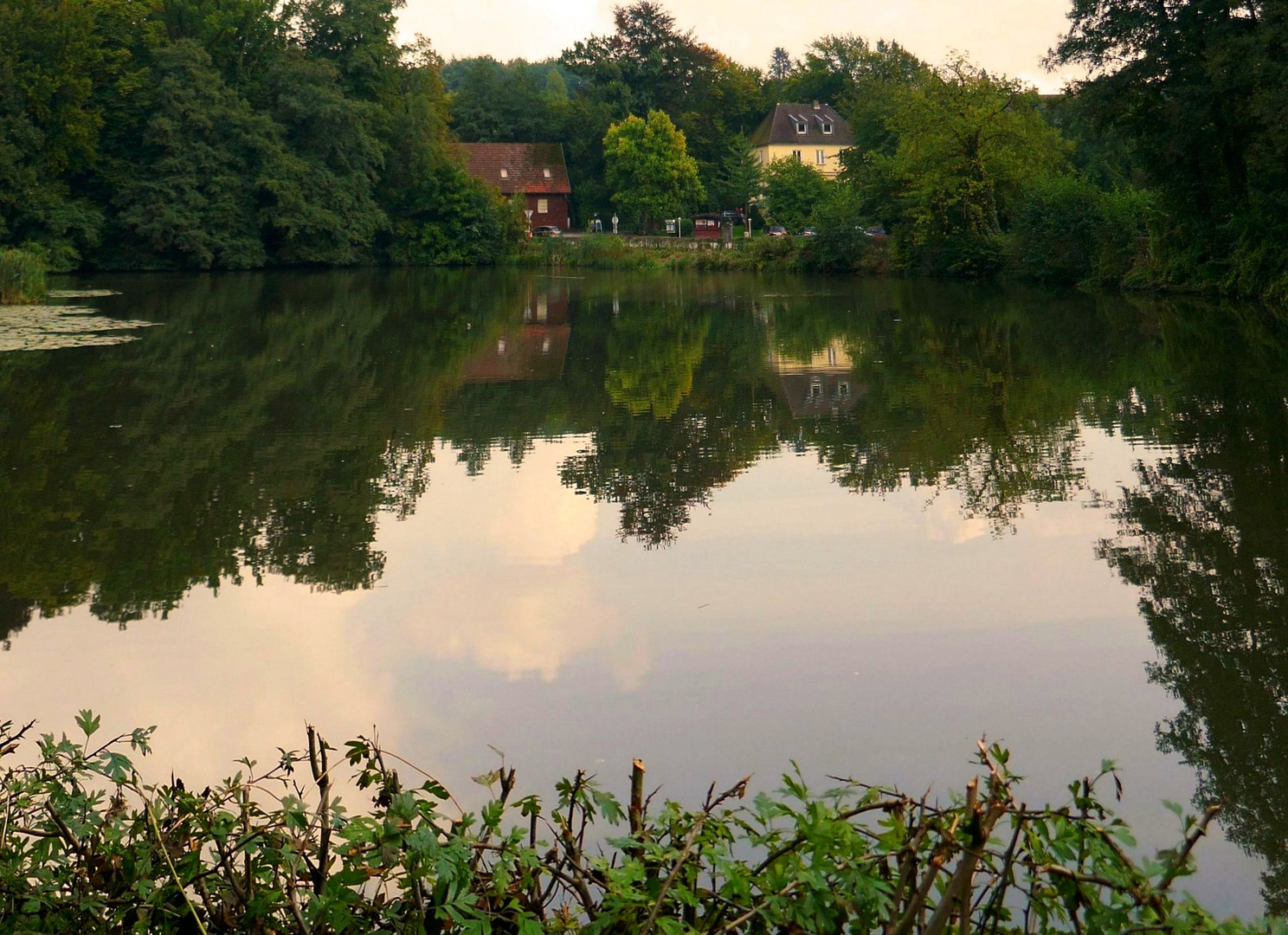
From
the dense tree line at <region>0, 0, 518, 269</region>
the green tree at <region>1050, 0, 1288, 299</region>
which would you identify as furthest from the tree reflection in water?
the dense tree line at <region>0, 0, 518, 269</region>

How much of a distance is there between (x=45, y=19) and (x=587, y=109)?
1379 inches

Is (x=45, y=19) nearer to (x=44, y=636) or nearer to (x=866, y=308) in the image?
(x=866, y=308)

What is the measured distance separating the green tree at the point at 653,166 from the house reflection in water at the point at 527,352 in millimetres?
43584

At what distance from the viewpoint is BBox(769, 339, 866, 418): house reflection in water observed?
1480cm

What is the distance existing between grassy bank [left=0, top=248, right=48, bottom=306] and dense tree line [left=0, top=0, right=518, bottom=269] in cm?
1876

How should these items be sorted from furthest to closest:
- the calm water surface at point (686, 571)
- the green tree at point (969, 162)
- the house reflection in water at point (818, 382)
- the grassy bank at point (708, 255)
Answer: the grassy bank at point (708, 255) → the green tree at point (969, 162) → the house reflection in water at point (818, 382) → the calm water surface at point (686, 571)

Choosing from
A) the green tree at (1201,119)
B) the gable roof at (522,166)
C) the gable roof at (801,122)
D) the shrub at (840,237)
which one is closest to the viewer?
the green tree at (1201,119)

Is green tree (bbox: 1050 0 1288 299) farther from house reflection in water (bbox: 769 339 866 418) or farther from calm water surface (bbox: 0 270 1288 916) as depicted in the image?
house reflection in water (bbox: 769 339 866 418)

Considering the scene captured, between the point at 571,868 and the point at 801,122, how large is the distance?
8723 centimetres

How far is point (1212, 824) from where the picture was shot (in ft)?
15.6

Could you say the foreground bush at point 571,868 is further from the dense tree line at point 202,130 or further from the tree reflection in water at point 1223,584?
the dense tree line at point 202,130

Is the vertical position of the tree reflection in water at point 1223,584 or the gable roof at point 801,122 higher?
the gable roof at point 801,122

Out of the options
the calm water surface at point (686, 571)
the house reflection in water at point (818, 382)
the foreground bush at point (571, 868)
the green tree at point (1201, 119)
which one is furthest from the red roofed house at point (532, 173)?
the foreground bush at point (571, 868)

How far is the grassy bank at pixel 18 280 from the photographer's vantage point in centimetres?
3061
